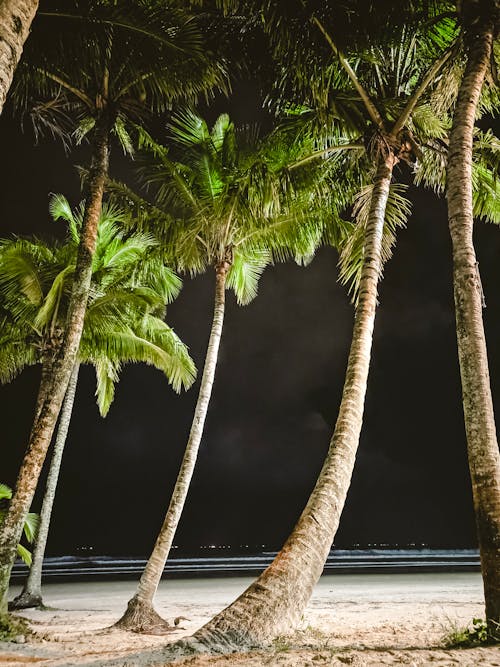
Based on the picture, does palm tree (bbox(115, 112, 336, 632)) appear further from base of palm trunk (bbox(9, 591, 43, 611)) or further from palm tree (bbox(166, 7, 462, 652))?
base of palm trunk (bbox(9, 591, 43, 611))

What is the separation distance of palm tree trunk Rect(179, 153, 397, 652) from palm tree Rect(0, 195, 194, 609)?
255 inches

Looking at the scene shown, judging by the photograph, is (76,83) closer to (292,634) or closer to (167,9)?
(167,9)

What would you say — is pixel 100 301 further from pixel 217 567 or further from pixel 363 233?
pixel 217 567

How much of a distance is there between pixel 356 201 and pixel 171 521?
Answer: 7371 millimetres

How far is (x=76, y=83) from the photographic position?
8281mm

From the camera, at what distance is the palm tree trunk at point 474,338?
13.6 ft

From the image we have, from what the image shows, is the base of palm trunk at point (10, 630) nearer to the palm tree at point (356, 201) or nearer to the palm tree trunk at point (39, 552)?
the palm tree at point (356, 201)

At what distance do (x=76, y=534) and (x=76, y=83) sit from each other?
2222 inches

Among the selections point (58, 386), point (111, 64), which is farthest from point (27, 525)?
point (111, 64)

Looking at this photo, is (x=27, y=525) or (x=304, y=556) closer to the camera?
(x=304, y=556)

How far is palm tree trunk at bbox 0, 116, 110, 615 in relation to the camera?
6715mm

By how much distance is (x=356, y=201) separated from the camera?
32.5ft

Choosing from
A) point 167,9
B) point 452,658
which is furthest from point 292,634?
point 167,9

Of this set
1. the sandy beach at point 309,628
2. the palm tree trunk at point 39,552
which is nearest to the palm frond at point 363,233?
the sandy beach at point 309,628
